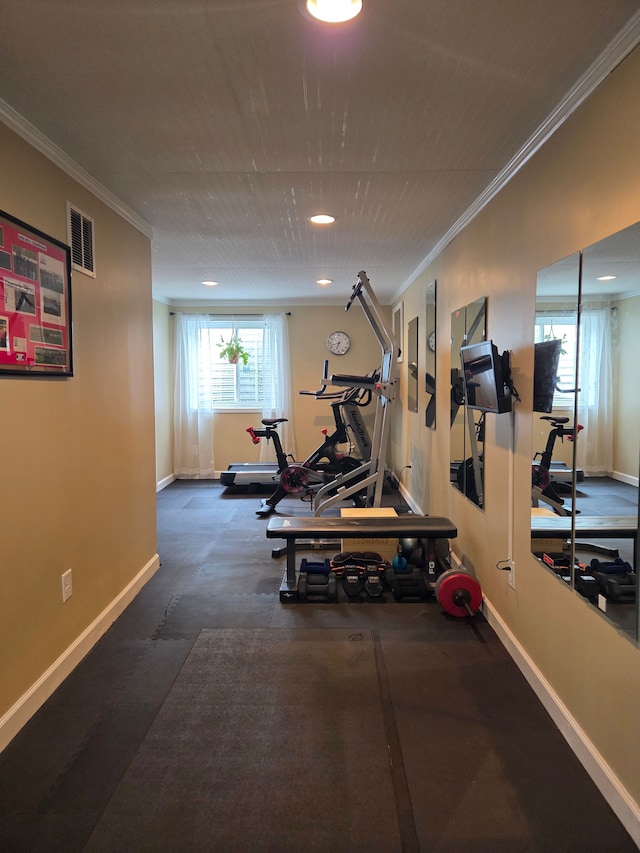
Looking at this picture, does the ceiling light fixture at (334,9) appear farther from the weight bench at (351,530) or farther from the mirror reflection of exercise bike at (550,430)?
the weight bench at (351,530)

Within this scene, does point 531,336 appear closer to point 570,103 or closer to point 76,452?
point 570,103

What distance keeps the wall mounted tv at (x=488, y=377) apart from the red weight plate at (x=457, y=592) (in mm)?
941

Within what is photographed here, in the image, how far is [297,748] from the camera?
1.80 meters

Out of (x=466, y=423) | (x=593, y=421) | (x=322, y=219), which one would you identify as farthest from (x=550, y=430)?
(x=322, y=219)

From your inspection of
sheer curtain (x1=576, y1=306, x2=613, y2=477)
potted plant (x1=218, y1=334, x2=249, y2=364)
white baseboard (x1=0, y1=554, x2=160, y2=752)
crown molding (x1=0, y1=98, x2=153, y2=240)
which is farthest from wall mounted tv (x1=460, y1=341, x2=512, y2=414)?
potted plant (x1=218, y1=334, x2=249, y2=364)

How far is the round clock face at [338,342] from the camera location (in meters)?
6.67

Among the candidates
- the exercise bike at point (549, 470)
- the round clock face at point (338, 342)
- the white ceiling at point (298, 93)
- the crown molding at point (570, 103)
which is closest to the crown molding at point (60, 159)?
the white ceiling at point (298, 93)

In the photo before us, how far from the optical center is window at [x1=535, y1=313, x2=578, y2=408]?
68.6 inches

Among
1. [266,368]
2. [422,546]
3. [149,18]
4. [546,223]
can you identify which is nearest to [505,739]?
[422,546]

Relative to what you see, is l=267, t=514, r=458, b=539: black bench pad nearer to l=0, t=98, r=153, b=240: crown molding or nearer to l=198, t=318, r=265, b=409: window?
l=0, t=98, r=153, b=240: crown molding

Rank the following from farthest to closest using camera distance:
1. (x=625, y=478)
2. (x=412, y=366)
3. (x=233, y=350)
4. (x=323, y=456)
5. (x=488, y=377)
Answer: (x=233, y=350) < (x=323, y=456) < (x=412, y=366) < (x=488, y=377) < (x=625, y=478)

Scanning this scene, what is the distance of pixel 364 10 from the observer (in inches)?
51.7

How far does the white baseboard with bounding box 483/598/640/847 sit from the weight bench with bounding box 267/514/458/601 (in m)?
0.78

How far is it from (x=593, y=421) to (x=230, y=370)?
18.3 feet
